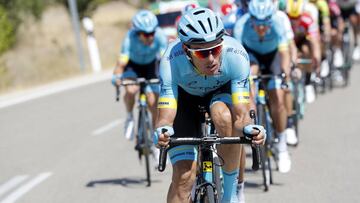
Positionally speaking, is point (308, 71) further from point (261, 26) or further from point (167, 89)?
point (167, 89)

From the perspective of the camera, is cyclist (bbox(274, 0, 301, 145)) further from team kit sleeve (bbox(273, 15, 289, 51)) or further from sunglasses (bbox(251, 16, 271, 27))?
sunglasses (bbox(251, 16, 271, 27))

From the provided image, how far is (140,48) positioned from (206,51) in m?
5.05

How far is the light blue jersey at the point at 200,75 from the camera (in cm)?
623

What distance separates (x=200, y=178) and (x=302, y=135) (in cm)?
652

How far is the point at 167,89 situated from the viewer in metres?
6.19

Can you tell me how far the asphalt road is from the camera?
905cm

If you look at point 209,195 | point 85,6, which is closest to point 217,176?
point 209,195

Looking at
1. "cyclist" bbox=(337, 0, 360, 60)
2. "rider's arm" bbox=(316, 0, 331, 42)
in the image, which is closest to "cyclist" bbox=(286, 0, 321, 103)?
"rider's arm" bbox=(316, 0, 331, 42)

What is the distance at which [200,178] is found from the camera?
6.16 meters

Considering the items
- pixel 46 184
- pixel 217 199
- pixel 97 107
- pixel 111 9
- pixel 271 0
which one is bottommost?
pixel 111 9

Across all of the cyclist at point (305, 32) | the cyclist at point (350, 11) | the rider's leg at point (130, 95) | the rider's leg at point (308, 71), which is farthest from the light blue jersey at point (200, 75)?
the cyclist at point (350, 11)

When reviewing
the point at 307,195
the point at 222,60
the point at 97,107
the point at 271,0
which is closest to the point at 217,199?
the point at 222,60

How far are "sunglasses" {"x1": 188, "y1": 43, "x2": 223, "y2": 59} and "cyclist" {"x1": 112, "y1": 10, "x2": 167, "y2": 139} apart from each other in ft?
14.2

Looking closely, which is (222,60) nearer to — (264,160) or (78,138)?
(264,160)
